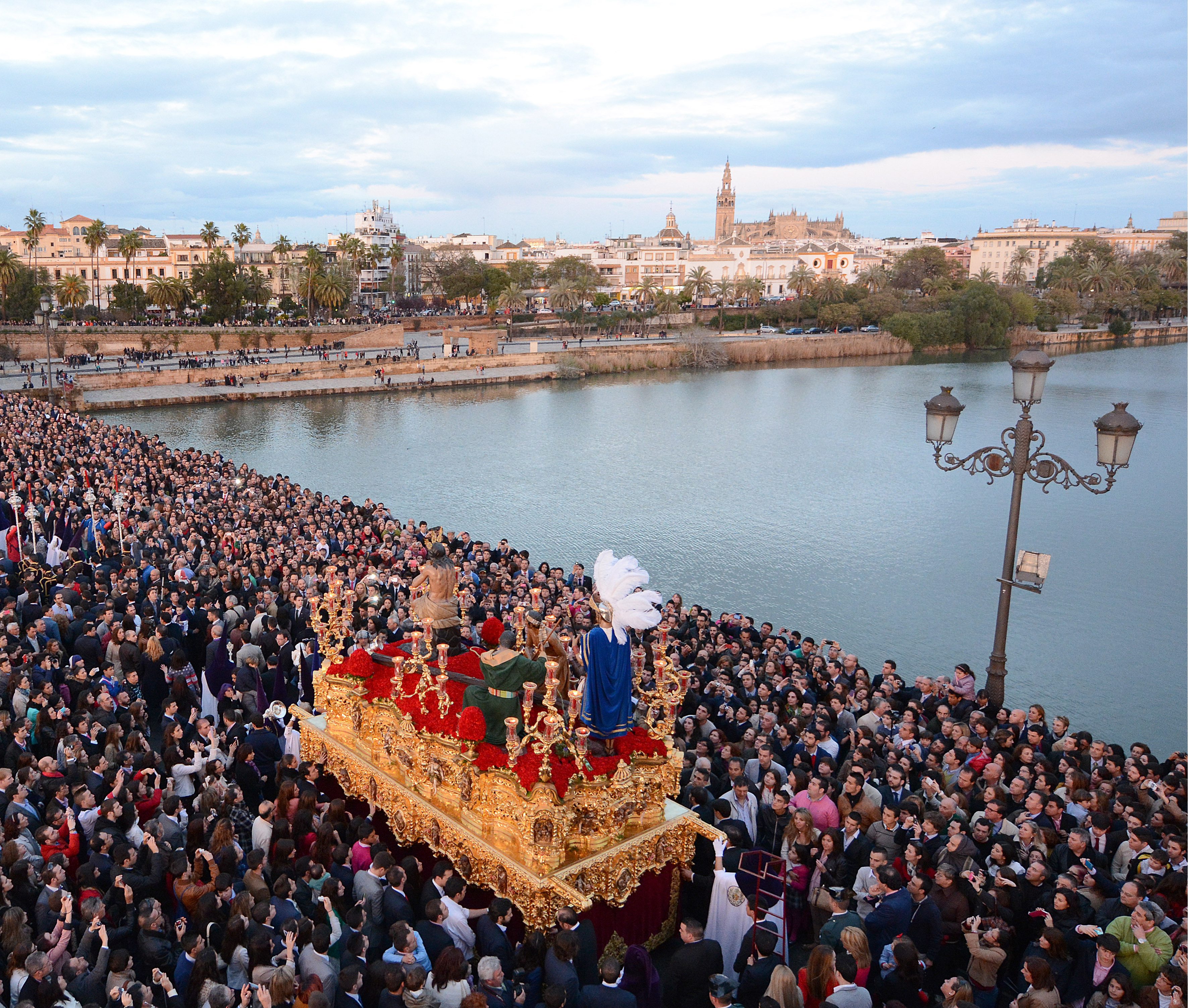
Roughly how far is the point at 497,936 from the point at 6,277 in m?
69.1

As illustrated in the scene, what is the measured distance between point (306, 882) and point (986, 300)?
2783 inches

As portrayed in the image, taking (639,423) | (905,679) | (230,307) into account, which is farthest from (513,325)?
(905,679)

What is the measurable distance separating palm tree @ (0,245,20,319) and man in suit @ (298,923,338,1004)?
6846 centimetres

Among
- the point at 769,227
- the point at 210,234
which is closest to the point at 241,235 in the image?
the point at 210,234

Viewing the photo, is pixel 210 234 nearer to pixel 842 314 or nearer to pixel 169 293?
pixel 169 293

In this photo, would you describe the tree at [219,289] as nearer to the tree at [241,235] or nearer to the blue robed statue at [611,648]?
the tree at [241,235]

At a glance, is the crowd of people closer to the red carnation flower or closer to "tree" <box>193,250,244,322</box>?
the red carnation flower

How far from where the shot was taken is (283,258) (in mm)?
86938

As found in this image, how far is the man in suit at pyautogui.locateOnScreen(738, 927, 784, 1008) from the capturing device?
515 cm

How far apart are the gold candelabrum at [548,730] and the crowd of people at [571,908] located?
35.8 inches

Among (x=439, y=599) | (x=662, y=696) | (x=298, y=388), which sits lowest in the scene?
(x=298, y=388)

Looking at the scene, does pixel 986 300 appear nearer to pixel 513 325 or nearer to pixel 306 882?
pixel 513 325

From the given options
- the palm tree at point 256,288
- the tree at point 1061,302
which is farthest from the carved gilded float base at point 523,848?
the tree at point 1061,302

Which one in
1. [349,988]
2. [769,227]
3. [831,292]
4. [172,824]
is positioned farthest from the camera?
[769,227]
